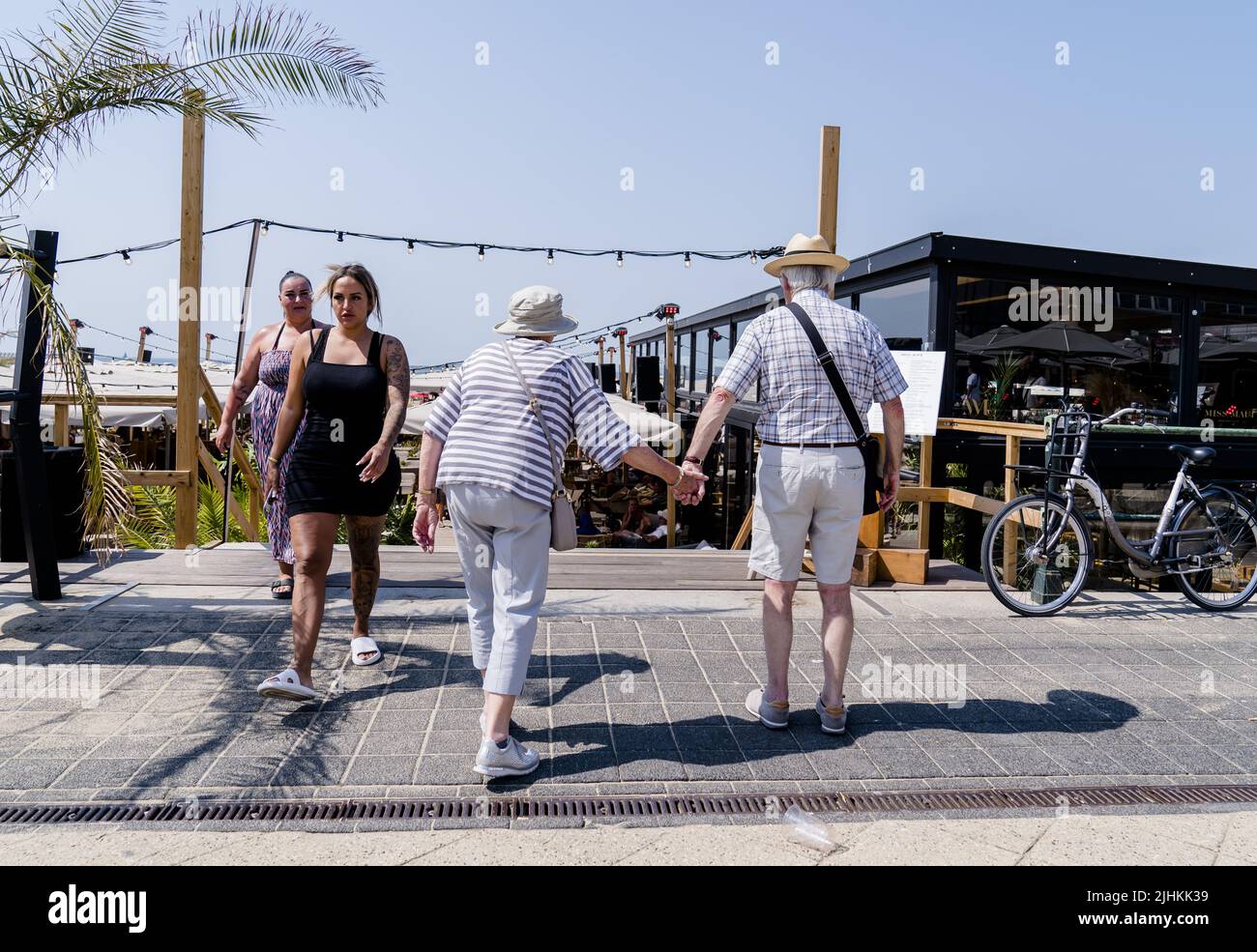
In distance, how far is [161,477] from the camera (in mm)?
7574

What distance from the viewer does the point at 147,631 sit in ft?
16.7

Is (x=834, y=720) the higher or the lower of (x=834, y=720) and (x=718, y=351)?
the lower

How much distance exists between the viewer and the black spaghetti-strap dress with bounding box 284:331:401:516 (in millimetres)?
4121

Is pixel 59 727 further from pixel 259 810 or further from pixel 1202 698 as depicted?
pixel 1202 698

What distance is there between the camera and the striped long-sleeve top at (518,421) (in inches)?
132

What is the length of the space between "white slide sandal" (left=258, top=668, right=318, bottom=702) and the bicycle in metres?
3.80

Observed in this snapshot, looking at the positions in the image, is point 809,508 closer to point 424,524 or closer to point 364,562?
point 424,524

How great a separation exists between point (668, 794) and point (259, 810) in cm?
126

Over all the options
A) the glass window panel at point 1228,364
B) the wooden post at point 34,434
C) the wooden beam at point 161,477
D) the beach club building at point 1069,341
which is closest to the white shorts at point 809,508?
the wooden post at point 34,434

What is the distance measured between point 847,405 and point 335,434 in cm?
200

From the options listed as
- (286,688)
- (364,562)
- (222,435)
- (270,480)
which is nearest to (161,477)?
(222,435)

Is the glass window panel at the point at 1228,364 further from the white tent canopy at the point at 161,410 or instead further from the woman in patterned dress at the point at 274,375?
the woman in patterned dress at the point at 274,375

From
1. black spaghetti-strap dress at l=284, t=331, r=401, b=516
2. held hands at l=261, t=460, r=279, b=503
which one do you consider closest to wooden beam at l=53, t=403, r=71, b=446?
held hands at l=261, t=460, r=279, b=503

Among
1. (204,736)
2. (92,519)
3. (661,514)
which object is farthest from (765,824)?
(661,514)
